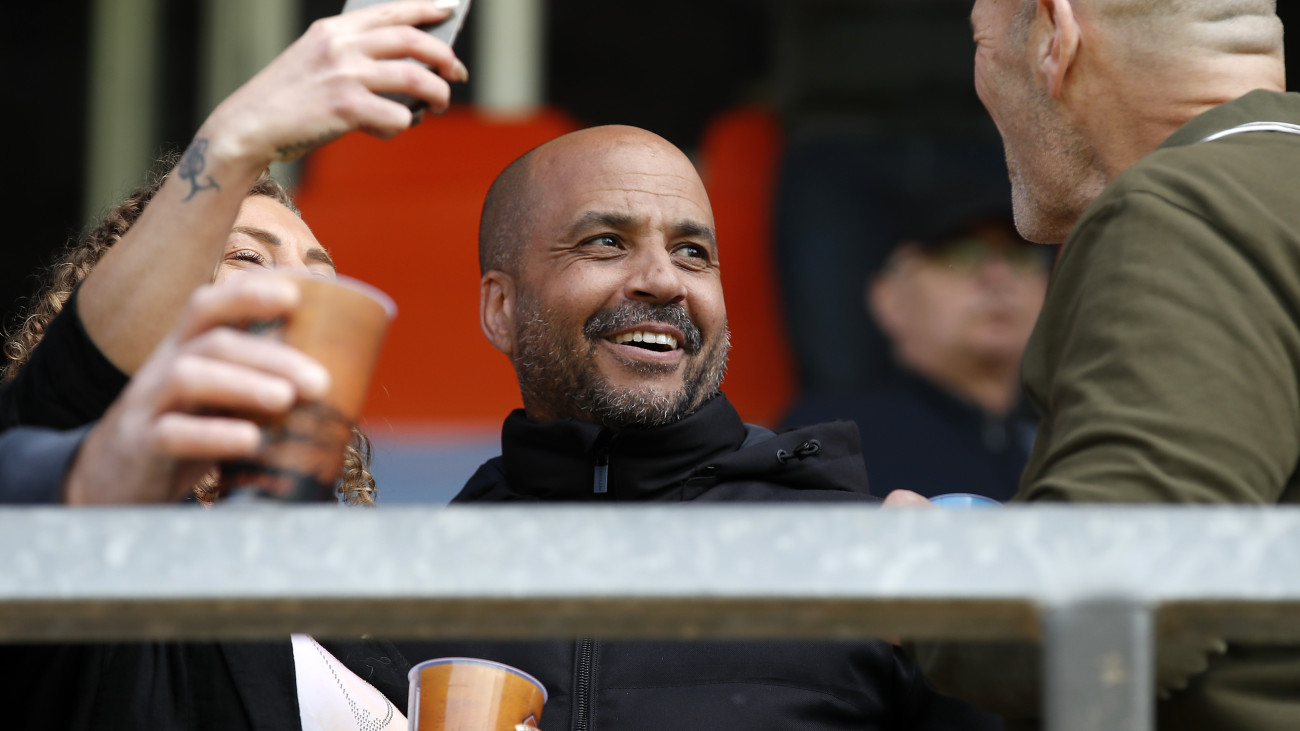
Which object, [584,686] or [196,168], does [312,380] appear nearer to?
[196,168]

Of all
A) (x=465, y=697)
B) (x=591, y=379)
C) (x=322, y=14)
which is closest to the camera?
(x=465, y=697)

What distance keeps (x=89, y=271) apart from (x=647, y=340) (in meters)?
0.84

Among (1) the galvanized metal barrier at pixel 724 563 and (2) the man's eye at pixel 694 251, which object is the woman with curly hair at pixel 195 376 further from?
(2) the man's eye at pixel 694 251

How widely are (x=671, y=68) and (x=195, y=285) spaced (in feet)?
18.4

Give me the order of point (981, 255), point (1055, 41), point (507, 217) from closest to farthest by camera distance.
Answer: point (1055, 41) < point (507, 217) < point (981, 255)

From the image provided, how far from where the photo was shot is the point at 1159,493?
1049 mm

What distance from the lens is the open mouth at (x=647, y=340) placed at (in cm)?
231

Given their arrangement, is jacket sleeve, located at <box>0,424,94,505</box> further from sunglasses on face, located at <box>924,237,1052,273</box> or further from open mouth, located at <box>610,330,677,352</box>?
sunglasses on face, located at <box>924,237,1052,273</box>

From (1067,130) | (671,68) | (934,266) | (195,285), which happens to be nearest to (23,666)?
(195,285)

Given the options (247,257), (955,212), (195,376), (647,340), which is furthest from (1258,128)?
(955,212)

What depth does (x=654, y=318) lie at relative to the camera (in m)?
2.30

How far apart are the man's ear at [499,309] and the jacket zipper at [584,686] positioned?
0.75 meters

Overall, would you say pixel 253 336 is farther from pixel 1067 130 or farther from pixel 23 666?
pixel 1067 130

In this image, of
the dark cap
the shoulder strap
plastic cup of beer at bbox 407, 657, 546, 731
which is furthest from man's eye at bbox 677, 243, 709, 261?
the dark cap
